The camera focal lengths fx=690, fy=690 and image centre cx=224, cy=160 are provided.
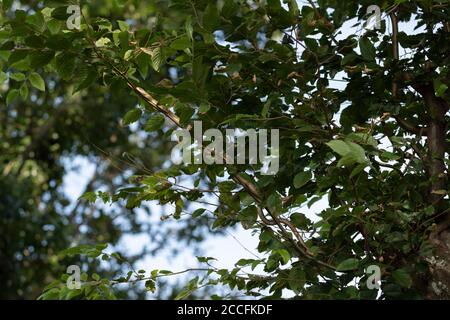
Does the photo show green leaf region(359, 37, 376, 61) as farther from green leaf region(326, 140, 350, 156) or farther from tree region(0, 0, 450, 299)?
green leaf region(326, 140, 350, 156)

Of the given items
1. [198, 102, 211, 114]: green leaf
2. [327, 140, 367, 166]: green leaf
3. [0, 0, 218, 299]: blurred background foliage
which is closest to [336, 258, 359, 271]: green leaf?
[327, 140, 367, 166]: green leaf

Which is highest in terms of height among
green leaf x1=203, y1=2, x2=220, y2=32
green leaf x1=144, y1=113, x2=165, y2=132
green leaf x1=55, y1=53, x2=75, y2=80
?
green leaf x1=203, y1=2, x2=220, y2=32

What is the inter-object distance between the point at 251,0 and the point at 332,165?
624 mm

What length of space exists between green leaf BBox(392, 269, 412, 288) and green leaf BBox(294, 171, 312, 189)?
33 cm

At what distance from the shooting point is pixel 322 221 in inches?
78.2

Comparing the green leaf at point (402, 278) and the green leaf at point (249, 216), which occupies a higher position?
the green leaf at point (249, 216)

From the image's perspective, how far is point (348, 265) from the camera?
171cm

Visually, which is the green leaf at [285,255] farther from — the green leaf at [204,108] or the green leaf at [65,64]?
the green leaf at [65,64]

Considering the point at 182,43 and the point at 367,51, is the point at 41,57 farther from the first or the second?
the point at 367,51

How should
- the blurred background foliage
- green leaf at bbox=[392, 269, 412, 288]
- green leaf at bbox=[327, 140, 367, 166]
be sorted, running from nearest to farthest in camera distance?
green leaf at bbox=[327, 140, 367, 166]
green leaf at bbox=[392, 269, 412, 288]
the blurred background foliage

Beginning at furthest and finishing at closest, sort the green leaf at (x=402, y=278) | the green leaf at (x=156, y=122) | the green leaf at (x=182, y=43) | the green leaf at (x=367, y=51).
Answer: the green leaf at (x=156, y=122) → the green leaf at (x=367, y=51) → the green leaf at (x=182, y=43) → the green leaf at (x=402, y=278)

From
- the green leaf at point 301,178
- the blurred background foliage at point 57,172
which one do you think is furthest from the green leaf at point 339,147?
the blurred background foliage at point 57,172

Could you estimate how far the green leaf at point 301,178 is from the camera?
1.84 metres

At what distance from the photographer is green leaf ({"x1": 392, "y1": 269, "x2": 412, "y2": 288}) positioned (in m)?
1.67
